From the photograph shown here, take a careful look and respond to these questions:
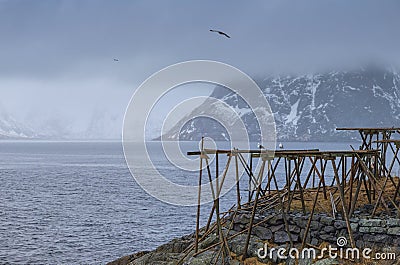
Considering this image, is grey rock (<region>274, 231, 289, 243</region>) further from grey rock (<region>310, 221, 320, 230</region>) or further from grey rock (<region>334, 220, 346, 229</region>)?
grey rock (<region>334, 220, 346, 229</region>)

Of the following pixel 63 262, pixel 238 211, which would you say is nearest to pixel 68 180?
pixel 63 262

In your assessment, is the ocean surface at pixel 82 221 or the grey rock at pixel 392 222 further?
the ocean surface at pixel 82 221

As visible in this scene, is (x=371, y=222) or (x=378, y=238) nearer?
(x=378, y=238)

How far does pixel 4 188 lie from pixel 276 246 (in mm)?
72984

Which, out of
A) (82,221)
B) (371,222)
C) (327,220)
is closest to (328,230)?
(327,220)

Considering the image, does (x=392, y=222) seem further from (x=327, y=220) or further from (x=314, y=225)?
(x=314, y=225)

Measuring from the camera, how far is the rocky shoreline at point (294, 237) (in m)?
25.8

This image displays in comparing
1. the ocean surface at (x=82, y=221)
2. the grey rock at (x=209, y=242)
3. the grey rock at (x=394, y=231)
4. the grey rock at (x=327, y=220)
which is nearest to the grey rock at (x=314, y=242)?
the grey rock at (x=327, y=220)

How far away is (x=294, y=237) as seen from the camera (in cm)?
2706

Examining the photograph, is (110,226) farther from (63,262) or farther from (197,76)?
(197,76)

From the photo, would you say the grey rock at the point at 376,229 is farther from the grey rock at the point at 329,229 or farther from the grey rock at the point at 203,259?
the grey rock at the point at 203,259

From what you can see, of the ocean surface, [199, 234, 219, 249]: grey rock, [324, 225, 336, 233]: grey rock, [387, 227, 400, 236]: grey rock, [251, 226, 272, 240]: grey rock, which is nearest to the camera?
[387, 227, 400, 236]: grey rock

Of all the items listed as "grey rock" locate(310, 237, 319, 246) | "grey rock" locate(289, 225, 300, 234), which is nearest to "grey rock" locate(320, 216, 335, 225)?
"grey rock" locate(310, 237, 319, 246)

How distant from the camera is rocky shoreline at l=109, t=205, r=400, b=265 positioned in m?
25.8
